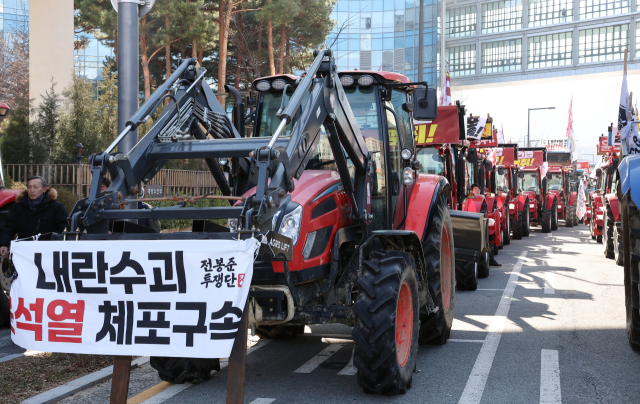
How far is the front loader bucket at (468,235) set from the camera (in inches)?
404

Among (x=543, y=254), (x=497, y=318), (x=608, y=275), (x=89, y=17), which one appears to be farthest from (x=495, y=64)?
(x=497, y=318)

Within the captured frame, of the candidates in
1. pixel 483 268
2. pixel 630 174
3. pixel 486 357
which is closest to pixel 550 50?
pixel 483 268

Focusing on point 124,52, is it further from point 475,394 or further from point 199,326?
point 475,394

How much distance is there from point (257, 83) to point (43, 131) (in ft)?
58.1

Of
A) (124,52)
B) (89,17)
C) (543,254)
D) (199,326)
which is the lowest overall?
(543,254)

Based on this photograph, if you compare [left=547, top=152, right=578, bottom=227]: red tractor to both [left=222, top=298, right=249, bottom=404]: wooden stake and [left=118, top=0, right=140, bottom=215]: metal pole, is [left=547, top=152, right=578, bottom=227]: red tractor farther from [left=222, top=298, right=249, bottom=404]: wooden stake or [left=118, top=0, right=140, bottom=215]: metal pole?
[left=222, top=298, right=249, bottom=404]: wooden stake

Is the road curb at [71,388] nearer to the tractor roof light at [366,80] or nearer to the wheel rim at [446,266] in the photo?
the tractor roof light at [366,80]

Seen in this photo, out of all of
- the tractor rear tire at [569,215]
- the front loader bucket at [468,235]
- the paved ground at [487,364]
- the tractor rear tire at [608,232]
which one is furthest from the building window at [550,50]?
the front loader bucket at [468,235]

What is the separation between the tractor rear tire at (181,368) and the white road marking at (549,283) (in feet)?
22.7

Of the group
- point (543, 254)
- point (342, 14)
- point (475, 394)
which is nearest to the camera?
point (475, 394)

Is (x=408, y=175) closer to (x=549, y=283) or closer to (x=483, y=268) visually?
(x=549, y=283)

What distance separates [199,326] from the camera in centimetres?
404

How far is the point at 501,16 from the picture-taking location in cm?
4719

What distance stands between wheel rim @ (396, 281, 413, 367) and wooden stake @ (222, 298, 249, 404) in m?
1.79
